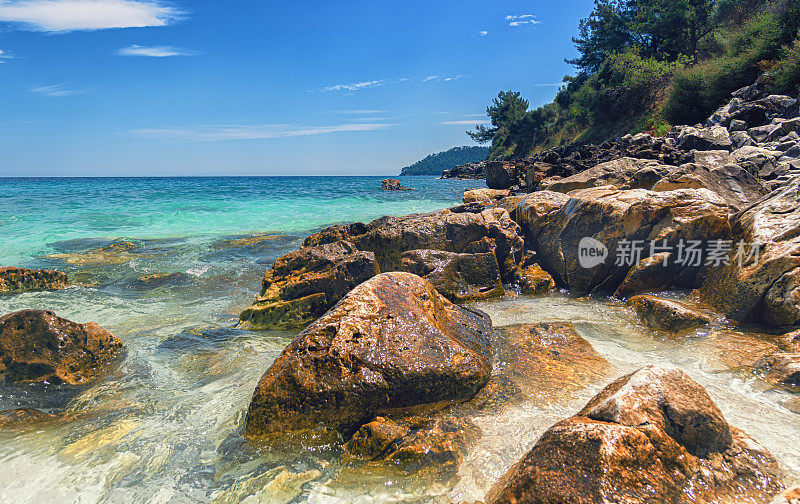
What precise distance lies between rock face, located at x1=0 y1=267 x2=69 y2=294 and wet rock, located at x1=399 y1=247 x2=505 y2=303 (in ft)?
22.9

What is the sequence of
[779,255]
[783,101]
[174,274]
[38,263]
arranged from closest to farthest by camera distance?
[779,255]
[174,274]
[38,263]
[783,101]

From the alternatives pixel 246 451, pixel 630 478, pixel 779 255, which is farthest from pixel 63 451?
pixel 779 255

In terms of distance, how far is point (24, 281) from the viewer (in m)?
7.46

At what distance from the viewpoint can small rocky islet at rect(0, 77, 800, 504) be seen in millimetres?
2096

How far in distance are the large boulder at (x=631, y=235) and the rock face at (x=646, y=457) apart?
3698 millimetres

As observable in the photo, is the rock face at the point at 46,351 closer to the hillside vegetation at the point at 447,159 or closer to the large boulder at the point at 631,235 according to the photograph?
the large boulder at the point at 631,235

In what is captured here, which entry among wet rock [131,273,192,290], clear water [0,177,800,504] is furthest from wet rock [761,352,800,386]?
wet rock [131,273,192,290]

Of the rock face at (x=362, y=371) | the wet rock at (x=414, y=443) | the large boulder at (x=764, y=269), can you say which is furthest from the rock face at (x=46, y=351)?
the large boulder at (x=764, y=269)

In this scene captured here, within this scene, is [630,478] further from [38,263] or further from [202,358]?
[38,263]

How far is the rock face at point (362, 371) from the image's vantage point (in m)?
2.95

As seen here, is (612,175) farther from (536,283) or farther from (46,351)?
(46,351)

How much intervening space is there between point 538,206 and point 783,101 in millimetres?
11741

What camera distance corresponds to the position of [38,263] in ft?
32.9

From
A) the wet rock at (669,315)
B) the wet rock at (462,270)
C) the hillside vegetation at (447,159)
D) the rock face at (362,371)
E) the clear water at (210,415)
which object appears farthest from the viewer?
the hillside vegetation at (447,159)
